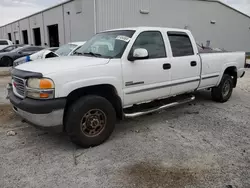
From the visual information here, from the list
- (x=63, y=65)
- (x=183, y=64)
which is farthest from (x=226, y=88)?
(x=63, y=65)

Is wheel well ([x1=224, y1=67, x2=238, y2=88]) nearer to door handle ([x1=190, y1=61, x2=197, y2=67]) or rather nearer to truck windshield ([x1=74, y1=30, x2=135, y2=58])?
door handle ([x1=190, y1=61, x2=197, y2=67])

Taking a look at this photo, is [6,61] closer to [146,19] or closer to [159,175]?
[146,19]

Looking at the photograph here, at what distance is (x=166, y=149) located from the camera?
374 centimetres

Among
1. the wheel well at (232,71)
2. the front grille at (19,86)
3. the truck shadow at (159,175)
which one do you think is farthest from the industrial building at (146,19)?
the front grille at (19,86)

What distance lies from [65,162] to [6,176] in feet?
2.46

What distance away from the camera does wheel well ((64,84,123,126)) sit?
3609mm

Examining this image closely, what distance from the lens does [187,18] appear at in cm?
2066

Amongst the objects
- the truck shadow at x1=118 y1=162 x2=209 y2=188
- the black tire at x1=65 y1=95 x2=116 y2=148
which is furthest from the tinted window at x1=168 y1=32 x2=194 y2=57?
the truck shadow at x1=118 y1=162 x2=209 y2=188

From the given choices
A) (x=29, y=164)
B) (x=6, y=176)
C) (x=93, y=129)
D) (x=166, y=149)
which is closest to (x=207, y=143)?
(x=166, y=149)

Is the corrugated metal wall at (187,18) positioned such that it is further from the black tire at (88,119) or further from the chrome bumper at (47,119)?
the chrome bumper at (47,119)

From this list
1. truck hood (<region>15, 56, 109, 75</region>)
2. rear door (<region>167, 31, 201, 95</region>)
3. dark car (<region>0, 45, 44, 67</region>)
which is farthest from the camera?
dark car (<region>0, 45, 44, 67</region>)

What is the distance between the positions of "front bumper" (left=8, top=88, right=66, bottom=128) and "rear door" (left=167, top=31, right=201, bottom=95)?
237 centimetres

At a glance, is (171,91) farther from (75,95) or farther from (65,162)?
(65,162)

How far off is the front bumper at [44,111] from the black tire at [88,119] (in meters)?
0.18
